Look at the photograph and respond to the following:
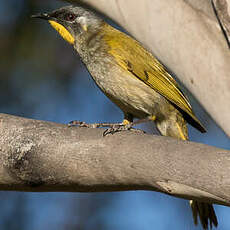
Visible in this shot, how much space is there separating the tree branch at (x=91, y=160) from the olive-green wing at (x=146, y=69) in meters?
1.32

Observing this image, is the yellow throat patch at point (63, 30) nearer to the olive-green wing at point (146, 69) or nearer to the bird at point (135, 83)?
the bird at point (135, 83)

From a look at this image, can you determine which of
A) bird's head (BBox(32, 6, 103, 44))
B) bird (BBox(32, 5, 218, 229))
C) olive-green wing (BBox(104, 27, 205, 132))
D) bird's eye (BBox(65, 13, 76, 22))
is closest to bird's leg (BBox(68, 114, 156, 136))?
bird (BBox(32, 5, 218, 229))

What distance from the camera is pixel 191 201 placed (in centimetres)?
419

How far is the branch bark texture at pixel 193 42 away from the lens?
280cm

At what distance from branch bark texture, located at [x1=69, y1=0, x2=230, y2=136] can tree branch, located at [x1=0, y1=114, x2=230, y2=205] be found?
29cm

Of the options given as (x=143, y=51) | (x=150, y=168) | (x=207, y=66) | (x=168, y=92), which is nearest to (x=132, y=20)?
(x=207, y=66)

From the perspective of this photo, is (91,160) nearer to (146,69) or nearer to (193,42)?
(193,42)

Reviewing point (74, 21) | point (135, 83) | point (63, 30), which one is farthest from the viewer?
point (63, 30)

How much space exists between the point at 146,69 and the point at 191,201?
4.07 ft

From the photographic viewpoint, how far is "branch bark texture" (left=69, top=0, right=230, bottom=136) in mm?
2801

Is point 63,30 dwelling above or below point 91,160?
above

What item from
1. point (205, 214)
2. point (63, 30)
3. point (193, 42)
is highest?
point (63, 30)

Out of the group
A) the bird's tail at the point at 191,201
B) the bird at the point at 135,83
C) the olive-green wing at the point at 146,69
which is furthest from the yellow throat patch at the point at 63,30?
the bird's tail at the point at 191,201

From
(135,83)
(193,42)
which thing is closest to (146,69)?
(135,83)
